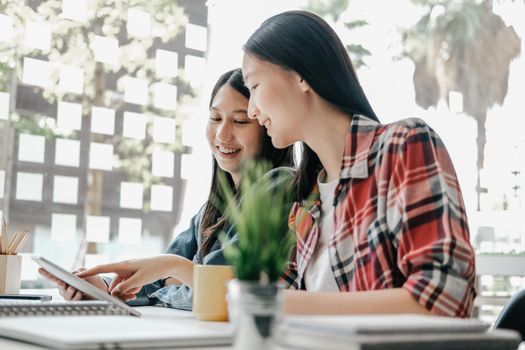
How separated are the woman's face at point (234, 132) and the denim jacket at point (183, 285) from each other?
185 mm

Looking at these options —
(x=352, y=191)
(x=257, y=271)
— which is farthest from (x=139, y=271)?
(x=257, y=271)

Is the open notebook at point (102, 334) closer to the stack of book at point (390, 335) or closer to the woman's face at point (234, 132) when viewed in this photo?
the stack of book at point (390, 335)

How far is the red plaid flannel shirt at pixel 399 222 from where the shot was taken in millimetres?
1204

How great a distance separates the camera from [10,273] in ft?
6.04

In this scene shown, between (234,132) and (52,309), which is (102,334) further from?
(234,132)

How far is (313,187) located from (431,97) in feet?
9.37

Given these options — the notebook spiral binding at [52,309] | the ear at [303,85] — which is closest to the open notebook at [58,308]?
the notebook spiral binding at [52,309]

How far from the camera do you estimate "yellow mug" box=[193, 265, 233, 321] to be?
124 cm

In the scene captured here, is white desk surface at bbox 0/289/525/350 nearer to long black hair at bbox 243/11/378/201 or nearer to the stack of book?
the stack of book

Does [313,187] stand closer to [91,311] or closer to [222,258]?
[222,258]

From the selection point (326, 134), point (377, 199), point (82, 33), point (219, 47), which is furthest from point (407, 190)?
point (219, 47)

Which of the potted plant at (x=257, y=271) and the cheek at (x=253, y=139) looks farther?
the cheek at (x=253, y=139)

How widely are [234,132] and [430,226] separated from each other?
939mm

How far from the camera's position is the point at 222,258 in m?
1.77
